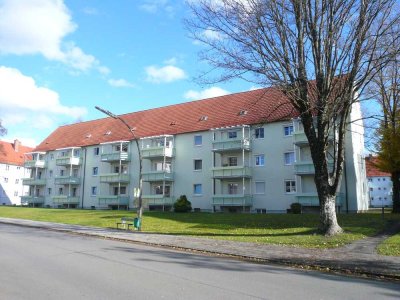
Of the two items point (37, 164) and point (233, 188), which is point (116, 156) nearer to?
point (233, 188)

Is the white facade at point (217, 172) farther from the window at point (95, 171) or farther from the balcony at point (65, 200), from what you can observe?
the window at point (95, 171)

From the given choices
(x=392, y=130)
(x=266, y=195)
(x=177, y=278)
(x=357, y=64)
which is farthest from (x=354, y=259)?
(x=266, y=195)

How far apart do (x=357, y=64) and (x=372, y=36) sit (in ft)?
4.71

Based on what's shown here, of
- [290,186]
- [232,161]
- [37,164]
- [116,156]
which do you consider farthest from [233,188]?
[37,164]

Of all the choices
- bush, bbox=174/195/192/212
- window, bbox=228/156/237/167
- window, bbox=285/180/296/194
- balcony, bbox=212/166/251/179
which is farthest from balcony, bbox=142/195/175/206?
window, bbox=285/180/296/194

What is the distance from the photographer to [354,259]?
41.8 feet

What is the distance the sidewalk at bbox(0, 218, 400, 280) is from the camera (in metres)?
11.4

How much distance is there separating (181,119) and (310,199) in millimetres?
18865

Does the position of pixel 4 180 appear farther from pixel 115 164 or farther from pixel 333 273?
pixel 333 273

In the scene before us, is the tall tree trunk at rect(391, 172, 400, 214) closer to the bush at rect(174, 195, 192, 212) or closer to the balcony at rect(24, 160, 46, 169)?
the bush at rect(174, 195, 192, 212)

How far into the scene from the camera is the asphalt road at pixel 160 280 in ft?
24.6

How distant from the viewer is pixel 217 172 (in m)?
39.8

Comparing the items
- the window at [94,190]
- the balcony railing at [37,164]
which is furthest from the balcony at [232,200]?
the balcony railing at [37,164]

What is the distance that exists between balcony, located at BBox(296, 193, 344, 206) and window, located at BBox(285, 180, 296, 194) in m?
1.70
